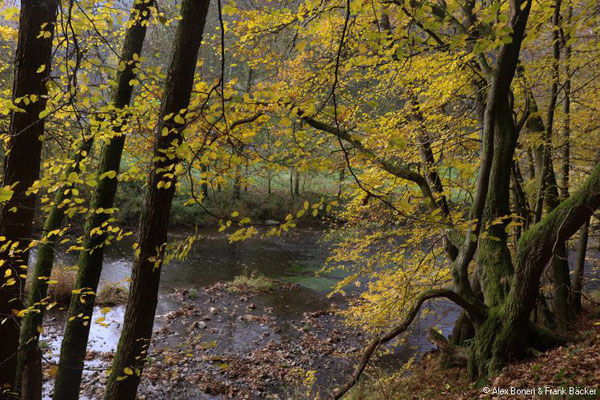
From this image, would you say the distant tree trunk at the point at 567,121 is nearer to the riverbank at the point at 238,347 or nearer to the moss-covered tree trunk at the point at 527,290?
the moss-covered tree trunk at the point at 527,290

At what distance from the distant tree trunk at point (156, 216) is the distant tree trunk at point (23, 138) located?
36.7 inches

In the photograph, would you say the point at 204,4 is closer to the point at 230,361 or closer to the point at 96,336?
the point at 230,361

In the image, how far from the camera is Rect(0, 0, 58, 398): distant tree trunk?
3.34 m

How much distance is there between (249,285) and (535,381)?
10.1 meters

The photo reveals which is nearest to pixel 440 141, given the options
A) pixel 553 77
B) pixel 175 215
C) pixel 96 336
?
pixel 553 77

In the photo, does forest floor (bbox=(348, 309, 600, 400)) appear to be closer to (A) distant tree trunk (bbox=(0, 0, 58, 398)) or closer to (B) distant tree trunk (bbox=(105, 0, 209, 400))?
(B) distant tree trunk (bbox=(105, 0, 209, 400))

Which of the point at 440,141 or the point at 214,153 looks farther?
the point at 440,141

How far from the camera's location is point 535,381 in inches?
159

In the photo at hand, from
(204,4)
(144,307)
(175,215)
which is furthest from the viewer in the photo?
(175,215)

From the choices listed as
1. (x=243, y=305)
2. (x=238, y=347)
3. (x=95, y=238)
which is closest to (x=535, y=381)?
(x=95, y=238)

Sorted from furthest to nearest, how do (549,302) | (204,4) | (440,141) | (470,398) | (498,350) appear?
1. (549,302)
2. (440,141)
3. (498,350)
4. (470,398)
5. (204,4)

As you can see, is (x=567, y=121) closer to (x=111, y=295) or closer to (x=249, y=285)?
(x=249, y=285)

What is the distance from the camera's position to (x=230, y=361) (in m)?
8.38

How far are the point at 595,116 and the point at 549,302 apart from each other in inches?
152
